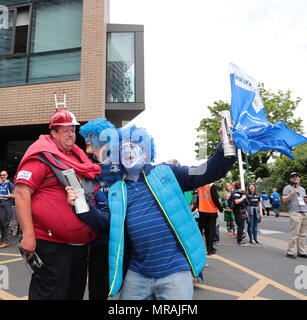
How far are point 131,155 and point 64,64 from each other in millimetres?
7910

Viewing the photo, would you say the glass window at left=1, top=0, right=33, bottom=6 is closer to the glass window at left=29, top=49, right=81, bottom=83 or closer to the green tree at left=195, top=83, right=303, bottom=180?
the glass window at left=29, top=49, right=81, bottom=83

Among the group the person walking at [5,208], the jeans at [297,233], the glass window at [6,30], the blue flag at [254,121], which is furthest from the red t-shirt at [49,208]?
the glass window at [6,30]

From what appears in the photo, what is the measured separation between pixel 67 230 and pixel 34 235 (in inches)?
8.2

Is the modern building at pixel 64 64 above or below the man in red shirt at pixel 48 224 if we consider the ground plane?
above

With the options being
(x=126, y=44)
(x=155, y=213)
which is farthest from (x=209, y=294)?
(x=126, y=44)

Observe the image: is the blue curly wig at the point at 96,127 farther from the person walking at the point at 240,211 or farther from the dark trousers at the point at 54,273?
the person walking at the point at 240,211

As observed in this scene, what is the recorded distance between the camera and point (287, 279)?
14.9ft

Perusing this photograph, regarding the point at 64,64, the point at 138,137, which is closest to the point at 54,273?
the point at 138,137

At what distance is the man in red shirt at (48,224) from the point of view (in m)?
1.74

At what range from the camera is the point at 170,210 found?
173cm

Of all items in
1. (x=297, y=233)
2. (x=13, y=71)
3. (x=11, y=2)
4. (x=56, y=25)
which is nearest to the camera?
(x=297, y=233)

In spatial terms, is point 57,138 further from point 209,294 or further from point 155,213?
point 209,294

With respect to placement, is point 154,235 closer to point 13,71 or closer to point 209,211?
point 209,211

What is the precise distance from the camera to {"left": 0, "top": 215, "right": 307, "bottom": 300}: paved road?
12.2 feet
